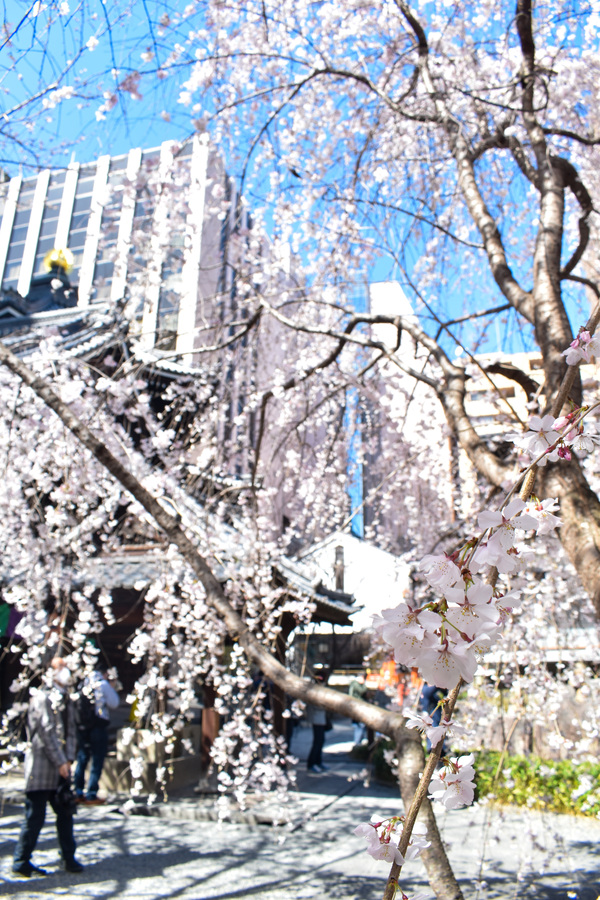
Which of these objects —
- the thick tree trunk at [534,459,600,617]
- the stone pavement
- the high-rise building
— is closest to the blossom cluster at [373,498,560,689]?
the thick tree trunk at [534,459,600,617]

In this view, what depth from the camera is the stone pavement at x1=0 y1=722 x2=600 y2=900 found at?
14.5 ft

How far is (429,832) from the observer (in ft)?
6.78

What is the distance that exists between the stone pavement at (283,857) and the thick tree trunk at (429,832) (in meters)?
1.91

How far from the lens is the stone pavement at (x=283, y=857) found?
4434 mm

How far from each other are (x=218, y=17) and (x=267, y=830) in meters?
7.48

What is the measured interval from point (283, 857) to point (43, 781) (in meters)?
2.28

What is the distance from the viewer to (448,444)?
1056 centimetres

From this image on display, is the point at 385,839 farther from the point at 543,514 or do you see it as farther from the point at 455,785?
the point at 543,514

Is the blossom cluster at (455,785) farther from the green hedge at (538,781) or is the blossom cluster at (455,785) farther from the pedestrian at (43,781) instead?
the green hedge at (538,781)

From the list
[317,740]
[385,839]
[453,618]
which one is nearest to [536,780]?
[317,740]

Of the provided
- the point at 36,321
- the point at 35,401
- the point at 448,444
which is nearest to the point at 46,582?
the point at 35,401

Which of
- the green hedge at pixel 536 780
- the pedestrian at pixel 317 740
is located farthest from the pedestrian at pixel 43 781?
the pedestrian at pixel 317 740

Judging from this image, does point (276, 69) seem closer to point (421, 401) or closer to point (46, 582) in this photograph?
point (46, 582)

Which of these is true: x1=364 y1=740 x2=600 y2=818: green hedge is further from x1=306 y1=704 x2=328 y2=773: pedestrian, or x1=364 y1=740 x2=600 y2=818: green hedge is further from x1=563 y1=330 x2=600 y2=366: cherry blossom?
x1=563 y1=330 x2=600 y2=366: cherry blossom
